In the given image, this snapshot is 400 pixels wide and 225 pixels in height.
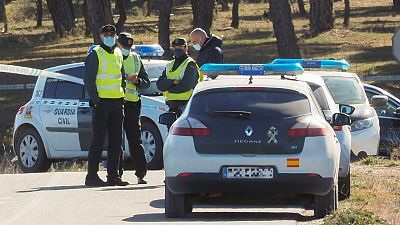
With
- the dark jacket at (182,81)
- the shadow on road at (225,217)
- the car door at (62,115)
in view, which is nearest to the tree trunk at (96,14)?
the car door at (62,115)

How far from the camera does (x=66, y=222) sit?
1175 cm

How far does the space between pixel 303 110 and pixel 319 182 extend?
70 centimetres

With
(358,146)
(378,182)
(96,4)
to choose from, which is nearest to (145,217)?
(378,182)

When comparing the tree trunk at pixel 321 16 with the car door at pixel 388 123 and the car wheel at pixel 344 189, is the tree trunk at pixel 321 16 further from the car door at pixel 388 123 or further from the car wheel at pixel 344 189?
the car wheel at pixel 344 189

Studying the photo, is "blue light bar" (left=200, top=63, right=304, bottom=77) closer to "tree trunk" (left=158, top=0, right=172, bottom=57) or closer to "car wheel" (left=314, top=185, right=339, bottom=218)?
"car wheel" (left=314, top=185, right=339, bottom=218)

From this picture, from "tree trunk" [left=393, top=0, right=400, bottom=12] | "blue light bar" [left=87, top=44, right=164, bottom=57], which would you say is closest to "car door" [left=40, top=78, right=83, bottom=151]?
"blue light bar" [left=87, top=44, right=164, bottom=57]

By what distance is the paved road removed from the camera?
1184 centimetres

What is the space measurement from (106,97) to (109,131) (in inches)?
20.4

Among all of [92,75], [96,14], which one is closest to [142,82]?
[92,75]

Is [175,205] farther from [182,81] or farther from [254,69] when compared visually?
[182,81]

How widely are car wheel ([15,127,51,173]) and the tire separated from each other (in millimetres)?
7053

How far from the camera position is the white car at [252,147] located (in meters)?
11.4

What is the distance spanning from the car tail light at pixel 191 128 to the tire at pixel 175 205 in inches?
23.6

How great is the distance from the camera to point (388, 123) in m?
22.2
